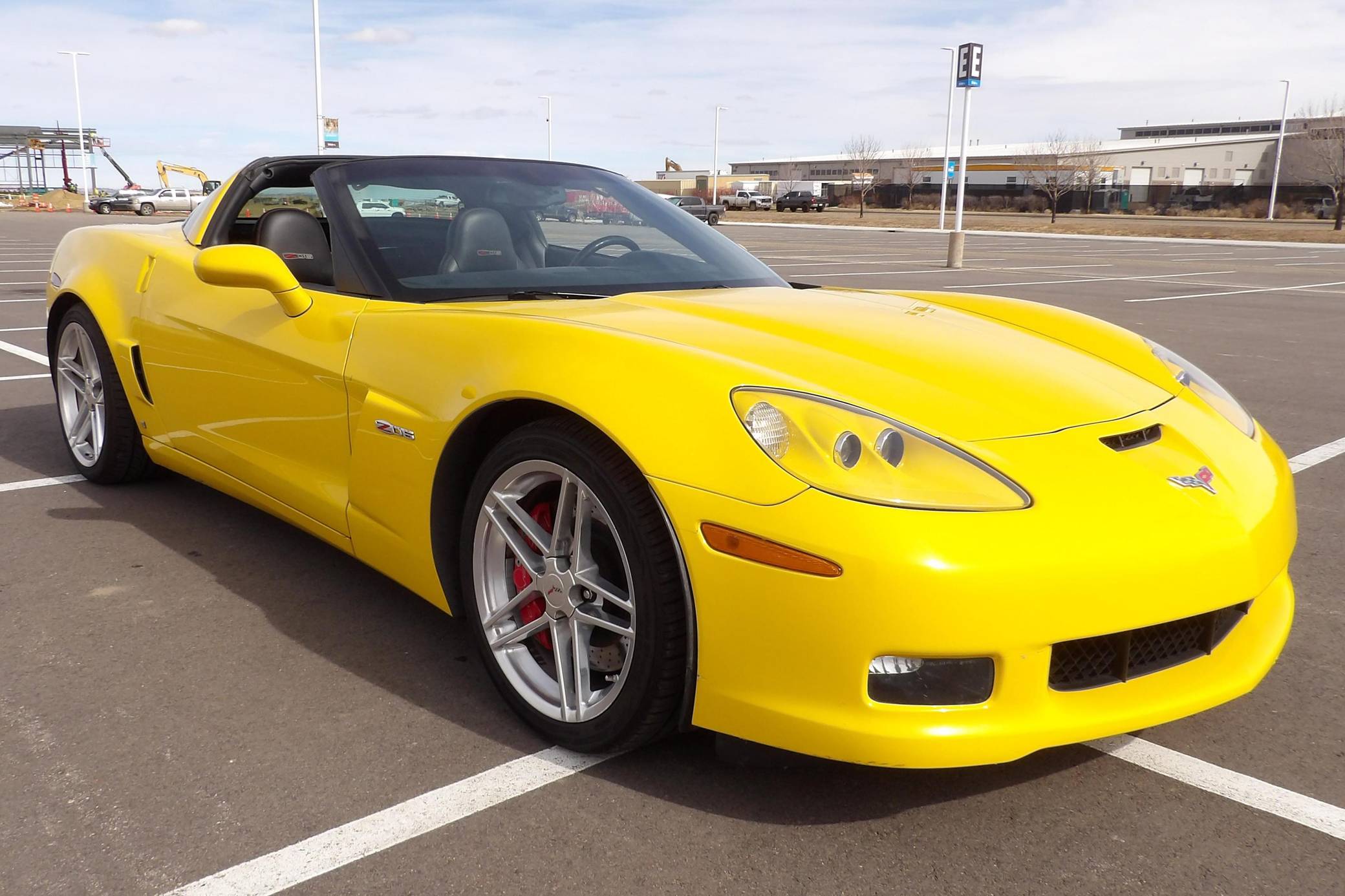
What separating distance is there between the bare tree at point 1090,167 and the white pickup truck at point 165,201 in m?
47.2

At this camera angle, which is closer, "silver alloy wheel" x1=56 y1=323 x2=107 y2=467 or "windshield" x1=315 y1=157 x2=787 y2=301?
"windshield" x1=315 y1=157 x2=787 y2=301

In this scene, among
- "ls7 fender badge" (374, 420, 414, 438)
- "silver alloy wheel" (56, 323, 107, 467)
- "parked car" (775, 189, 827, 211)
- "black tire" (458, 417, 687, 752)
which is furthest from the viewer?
"parked car" (775, 189, 827, 211)

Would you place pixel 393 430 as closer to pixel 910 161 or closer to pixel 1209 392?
pixel 1209 392

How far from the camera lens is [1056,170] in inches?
2525

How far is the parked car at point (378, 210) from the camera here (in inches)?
132

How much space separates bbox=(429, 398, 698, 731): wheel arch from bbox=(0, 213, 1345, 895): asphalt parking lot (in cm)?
32

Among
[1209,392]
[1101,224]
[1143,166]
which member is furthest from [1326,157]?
[1209,392]

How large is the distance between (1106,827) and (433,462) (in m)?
1.65

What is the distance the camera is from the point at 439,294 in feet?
10.2

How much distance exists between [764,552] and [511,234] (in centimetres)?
176

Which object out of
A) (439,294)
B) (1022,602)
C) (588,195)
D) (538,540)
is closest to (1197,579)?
(1022,602)

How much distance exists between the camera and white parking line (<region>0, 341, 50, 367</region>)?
7.79 m

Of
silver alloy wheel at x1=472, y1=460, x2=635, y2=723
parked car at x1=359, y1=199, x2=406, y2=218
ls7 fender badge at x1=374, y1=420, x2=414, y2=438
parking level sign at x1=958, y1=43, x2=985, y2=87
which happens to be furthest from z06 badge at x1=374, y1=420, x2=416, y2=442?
parking level sign at x1=958, y1=43, x2=985, y2=87

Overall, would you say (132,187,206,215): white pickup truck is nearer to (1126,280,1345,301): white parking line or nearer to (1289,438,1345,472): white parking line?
(1126,280,1345,301): white parking line
